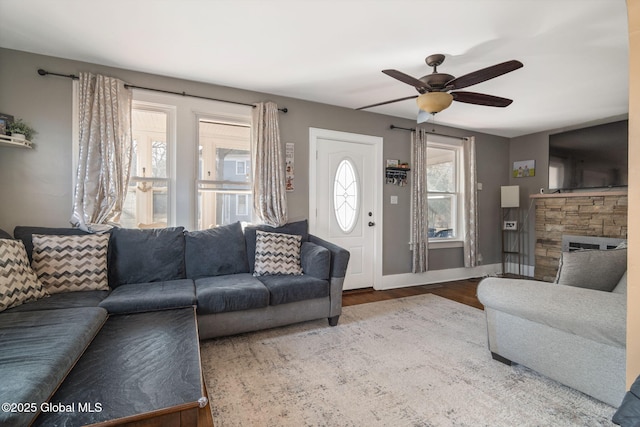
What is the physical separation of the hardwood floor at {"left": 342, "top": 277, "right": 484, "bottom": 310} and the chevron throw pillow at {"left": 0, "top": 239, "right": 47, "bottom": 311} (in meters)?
2.76

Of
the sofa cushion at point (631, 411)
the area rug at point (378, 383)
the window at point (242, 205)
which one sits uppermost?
the window at point (242, 205)

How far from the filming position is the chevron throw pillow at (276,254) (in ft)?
9.42

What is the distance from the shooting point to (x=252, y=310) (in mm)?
2438

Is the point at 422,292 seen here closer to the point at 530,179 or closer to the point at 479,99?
the point at 479,99

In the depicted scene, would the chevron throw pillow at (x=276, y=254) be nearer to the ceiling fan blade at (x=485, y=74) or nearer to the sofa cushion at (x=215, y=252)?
the sofa cushion at (x=215, y=252)

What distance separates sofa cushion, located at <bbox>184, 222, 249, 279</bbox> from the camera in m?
2.80

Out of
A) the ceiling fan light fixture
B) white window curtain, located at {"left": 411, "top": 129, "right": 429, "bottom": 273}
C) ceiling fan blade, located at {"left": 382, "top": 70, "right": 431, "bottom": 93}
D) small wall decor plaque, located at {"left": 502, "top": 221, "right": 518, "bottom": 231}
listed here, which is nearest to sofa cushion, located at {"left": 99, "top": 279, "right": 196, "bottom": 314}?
ceiling fan blade, located at {"left": 382, "top": 70, "right": 431, "bottom": 93}

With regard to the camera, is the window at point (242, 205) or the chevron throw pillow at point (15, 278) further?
the window at point (242, 205)

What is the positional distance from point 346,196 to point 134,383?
3174 mm

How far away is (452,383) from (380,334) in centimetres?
81

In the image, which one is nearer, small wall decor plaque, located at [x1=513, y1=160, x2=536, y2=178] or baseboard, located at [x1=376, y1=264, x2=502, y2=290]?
baseboard, located at [x1=376, y1=264, x2=502, y2=290]

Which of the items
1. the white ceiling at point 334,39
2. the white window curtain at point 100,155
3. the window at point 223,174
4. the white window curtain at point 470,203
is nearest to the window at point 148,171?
the white window curtain at point 100,155

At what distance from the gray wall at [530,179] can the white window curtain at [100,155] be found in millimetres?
6035

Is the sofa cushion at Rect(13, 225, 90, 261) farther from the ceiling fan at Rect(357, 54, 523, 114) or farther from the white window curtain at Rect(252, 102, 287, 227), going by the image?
the ceiling fan at Rect(357, 54, 523, 114)
